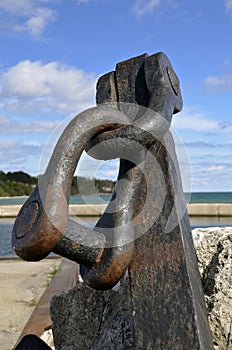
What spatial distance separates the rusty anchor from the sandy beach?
2.43 meters

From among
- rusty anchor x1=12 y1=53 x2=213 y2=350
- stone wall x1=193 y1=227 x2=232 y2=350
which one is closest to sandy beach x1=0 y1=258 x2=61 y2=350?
stone wall x1=193 y1=227 x2=232 y2=350

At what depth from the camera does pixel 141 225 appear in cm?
176

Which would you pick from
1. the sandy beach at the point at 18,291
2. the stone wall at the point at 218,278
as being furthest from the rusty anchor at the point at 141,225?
the sandy beach at the point at 18,291

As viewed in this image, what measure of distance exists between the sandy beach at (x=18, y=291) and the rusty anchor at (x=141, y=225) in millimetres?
2434

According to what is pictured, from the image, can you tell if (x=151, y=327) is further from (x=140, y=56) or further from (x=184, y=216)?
(x=140, y=56)

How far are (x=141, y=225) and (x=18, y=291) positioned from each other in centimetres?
459

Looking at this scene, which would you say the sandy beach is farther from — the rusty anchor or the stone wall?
→ the rusty anchor

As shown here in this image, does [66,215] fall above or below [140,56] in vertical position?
below

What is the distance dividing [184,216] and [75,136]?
539 millimetres

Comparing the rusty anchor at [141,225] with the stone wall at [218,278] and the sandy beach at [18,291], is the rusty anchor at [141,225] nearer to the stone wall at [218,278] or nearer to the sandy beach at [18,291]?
the stone wall at [218,278]

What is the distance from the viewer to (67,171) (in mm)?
1536

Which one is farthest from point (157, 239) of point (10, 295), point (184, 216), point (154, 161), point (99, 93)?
point (10, 295)

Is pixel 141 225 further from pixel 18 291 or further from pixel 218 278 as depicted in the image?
pixel 18 291

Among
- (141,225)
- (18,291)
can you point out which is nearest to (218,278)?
(141,225)
